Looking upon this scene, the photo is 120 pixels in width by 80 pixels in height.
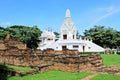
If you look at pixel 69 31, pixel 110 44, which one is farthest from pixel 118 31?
pixel 69 31

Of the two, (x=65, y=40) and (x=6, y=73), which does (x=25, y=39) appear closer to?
(x=65, y=40)

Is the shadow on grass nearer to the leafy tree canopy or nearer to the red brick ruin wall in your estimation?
the red brick ruin wall

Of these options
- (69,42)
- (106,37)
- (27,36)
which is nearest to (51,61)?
(69,42)

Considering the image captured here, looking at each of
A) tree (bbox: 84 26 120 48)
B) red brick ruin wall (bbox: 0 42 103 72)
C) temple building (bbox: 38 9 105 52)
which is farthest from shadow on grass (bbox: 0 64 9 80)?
tree (bbox: 84 26 120 48)

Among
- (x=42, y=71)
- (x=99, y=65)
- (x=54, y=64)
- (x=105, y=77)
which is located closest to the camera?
(x=105, y=77)

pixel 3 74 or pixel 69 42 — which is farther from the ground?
pixel 69 42

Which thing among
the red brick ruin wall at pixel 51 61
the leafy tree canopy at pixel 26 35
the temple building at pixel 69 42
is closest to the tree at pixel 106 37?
the temple building at pixel 69 42

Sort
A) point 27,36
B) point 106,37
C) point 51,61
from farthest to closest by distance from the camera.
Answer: point 106,37 → point 27,36 → point 51,61

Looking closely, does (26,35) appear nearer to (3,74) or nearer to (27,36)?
(27,36)

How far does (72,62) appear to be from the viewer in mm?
17250

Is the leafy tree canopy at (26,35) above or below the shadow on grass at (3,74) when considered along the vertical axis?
above

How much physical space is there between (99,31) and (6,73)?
5336 centimetres

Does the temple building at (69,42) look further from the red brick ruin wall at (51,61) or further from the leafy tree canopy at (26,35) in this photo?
the red brick ruin wall at (51,61)

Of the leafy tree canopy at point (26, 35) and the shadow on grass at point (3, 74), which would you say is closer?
the shadow on grass at point (3, 74)
